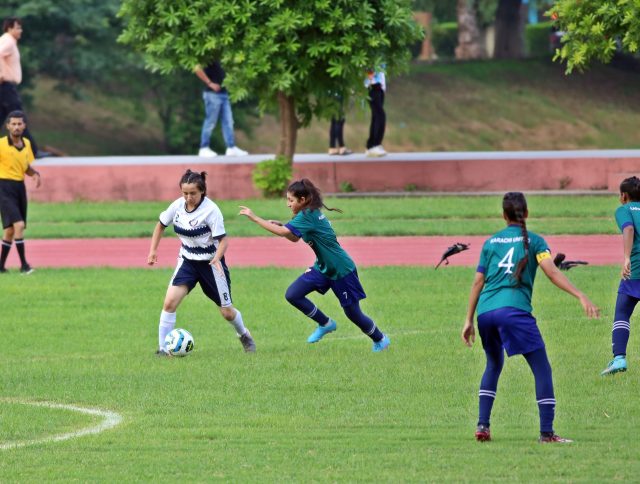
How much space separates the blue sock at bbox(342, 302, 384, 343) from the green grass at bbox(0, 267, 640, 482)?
215 millimetres

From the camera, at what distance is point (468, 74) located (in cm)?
5038

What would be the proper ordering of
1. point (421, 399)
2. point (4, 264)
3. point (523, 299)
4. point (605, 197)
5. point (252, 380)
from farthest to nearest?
point (605, 197)
point (4, 264)
point (252, 380)
point (421, 399)
point (523, 299)

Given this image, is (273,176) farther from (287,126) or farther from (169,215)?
(169,215)

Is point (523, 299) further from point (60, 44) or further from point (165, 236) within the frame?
point (60, 44)

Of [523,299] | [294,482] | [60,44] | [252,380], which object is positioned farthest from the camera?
[60,44]

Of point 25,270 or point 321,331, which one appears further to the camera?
point 25,270

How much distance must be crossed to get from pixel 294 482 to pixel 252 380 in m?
3.45

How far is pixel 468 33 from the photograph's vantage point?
2104 inches

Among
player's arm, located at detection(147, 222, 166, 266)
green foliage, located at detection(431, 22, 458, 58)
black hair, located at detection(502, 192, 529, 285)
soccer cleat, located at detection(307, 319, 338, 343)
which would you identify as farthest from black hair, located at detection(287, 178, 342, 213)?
green foliage, located at detection(431, 22, 458, 58)

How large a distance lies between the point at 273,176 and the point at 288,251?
15.7ft

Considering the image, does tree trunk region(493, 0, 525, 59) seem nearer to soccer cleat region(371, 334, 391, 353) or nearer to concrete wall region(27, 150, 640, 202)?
concrete wall region(27, 150, 640, 202)

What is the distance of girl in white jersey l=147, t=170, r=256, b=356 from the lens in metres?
12.1

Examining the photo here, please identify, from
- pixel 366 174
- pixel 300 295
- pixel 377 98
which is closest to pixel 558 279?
pixel 300 295

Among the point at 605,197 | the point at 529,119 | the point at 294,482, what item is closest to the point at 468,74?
the point at 529,119
